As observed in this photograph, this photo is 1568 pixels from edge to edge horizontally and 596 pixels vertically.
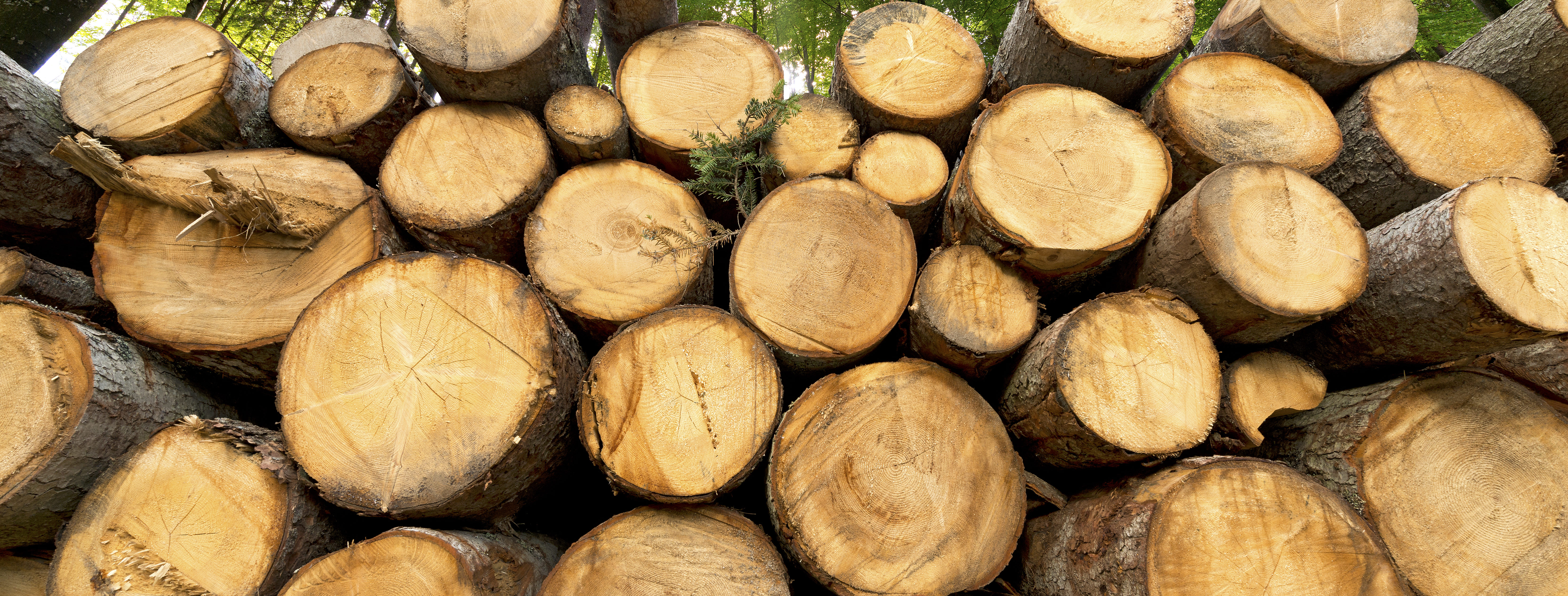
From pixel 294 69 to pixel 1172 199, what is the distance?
354cm

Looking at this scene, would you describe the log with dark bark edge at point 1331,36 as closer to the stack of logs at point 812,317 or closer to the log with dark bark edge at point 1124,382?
the stack of logs at point 812,317

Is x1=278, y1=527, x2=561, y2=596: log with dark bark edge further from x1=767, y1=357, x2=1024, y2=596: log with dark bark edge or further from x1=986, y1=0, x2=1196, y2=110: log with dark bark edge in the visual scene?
x1=986, y1=0, x2=1196, y2=110: log with dark bark edge

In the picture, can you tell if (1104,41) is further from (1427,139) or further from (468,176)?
(468,176)

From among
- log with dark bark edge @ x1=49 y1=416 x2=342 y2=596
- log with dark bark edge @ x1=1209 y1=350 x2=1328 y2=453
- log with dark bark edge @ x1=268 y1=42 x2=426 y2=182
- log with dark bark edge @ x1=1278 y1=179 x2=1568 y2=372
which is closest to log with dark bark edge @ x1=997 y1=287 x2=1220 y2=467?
log with dark bark edge @ x1=1209 y1=350 x2=1328 y2=453

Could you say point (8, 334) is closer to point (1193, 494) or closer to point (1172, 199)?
point (1193, 494)

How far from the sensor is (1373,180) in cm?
221

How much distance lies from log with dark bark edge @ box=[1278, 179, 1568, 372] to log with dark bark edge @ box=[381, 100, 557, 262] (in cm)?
281

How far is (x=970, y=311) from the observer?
5.81 ft

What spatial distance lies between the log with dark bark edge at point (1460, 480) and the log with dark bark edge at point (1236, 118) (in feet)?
2.84

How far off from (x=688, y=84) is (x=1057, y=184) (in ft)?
4.83

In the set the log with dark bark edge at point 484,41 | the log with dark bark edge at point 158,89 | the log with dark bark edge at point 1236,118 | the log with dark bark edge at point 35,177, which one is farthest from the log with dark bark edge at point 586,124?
the log with dark bark edge at point 1236,118

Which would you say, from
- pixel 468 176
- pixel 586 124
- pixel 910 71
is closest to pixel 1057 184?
pixel 910 71

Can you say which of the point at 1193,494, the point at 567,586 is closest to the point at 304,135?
the point at 567,586

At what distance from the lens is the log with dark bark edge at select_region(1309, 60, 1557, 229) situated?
7.05ft
